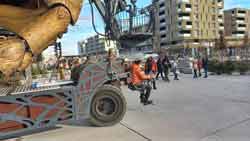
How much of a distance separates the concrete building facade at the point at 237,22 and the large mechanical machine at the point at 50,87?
94.9 m

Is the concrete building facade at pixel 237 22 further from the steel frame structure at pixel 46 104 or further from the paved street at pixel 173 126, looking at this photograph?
the steel frame structure at pixel 46 104

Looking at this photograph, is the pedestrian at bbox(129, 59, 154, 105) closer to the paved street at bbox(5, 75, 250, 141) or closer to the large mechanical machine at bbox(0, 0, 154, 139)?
the paved street at bbox(5, 75, 250, 141)

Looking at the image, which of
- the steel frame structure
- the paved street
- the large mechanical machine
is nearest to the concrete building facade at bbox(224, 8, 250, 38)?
the paved street

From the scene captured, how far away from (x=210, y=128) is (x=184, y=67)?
1806cm

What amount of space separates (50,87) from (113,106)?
5.10 feet

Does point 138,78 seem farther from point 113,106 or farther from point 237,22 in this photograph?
point 237,22

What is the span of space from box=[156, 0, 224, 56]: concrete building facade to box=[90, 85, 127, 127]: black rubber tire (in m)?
67.1

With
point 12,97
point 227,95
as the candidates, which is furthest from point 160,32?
point 12,97

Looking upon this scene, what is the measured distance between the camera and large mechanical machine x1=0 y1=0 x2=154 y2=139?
1.64m

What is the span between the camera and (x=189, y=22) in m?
75.2

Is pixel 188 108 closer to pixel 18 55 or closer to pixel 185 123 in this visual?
pixel 185 123

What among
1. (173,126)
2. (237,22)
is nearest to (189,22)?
(237,22)

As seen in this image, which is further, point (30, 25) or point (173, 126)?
point (173, 126)

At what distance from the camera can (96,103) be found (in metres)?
5.90
